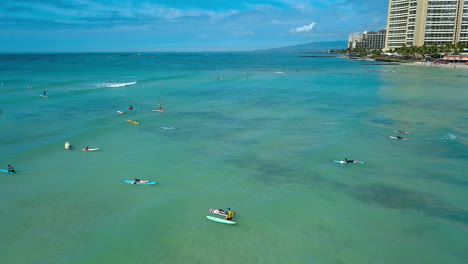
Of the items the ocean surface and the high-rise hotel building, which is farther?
the high-rise hotel building

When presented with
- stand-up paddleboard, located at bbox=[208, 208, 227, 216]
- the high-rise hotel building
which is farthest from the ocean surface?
the high-rise hotel building

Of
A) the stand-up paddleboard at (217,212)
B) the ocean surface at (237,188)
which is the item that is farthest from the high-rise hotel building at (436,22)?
the stand-up paddleboard at (217,212)

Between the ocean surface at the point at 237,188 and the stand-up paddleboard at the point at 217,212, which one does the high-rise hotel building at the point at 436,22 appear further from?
the stand-up paddleboard at the point at 217,212

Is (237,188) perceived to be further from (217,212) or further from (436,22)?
(436,22)

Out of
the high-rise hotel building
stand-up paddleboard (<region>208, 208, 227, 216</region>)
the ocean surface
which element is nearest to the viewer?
the ocean surface

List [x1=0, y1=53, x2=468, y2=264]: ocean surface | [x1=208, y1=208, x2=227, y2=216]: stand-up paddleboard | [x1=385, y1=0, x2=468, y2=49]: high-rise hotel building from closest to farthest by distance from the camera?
[x1=0, y1=53, x2=468, y2=264]: ocean surface, [x1=208, y1=208, x2=227, y2=216]: stand-up paddleboard, [x1=385, y1=0, x2=468, y2=49]: high-rise hotel building

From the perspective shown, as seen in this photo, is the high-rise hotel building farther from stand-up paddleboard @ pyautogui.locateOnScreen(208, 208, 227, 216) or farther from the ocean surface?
stand-up paddleboard @ pyautogui.locateOnScreen(208, 208, 227, 216)

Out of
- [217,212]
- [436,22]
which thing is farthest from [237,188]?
[436,22]

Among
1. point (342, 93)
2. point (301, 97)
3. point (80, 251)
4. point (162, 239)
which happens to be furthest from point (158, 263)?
point (342, 93)
